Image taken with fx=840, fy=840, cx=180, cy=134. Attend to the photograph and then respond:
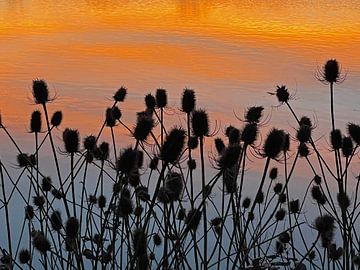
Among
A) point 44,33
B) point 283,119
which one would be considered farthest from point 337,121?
point 44,33

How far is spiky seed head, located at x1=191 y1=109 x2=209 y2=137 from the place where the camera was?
252 centimetres

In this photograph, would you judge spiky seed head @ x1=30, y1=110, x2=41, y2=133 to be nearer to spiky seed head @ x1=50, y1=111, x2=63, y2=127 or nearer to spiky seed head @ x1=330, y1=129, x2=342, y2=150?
spiky seed head @ x1=50, y1=111, x2=63, y2=127

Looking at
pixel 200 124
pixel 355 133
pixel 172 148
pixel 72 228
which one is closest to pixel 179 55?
pixel 355 133

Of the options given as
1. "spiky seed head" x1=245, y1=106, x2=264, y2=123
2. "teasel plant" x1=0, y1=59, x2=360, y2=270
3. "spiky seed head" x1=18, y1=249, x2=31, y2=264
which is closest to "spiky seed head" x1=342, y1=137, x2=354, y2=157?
"teasel plant" x1=0, y1=59, x2=360, y2=270

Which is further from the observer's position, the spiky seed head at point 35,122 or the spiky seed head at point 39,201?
the spiky seed head at point 35,122

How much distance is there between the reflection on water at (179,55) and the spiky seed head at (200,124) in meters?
4.26

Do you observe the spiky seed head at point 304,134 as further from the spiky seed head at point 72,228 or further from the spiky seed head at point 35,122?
the spiky seed head at point 35,122

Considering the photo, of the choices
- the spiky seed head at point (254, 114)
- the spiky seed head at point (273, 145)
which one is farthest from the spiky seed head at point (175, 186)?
the spiky seed head at point (254, 114)

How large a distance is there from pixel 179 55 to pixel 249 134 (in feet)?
30.9

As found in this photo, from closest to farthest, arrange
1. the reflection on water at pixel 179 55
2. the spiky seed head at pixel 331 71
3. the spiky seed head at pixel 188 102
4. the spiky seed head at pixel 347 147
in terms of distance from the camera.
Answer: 1. the spiky seed head at pixel 188 102
2. the spiky seed head at pixel 347 147
3. the spiky seed head at pixel 331 71
4. the reflection on water at pixel 179 55

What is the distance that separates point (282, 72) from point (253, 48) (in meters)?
2.41

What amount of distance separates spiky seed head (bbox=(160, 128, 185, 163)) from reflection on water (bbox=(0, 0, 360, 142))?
4.71 metres

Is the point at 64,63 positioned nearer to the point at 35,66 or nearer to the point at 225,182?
the point at 35,66

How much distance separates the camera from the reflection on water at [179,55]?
8.41 meters
